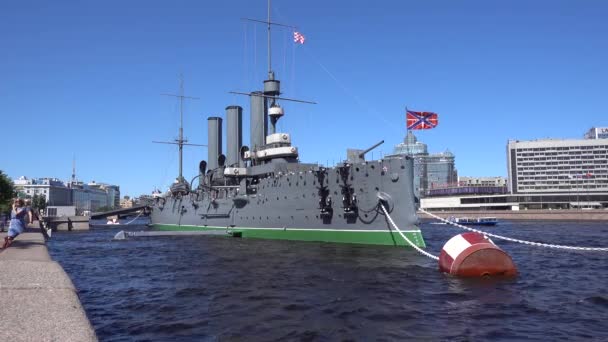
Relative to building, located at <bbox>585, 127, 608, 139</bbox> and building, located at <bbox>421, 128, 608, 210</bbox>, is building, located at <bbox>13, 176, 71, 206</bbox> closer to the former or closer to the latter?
building, located at <bbox>421, 128, 608, 210</bbox>

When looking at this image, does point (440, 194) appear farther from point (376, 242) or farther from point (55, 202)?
point (55, 202)

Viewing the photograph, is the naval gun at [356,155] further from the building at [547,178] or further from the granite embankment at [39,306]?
the building at [547,178]

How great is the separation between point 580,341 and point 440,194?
12335 cm

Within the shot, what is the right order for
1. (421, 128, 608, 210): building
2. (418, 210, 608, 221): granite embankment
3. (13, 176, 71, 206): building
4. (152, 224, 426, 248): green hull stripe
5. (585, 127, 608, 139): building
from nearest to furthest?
(152, 224, 426, 248): green hull stripe < (418, 210, 608, 221): granite embankment < (421, 128, 608, 210): building < (585, 127, 608, 139): building < (13, 176, 71, 206): building

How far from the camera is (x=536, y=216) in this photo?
7894cm

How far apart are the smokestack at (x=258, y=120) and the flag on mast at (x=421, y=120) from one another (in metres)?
15.8

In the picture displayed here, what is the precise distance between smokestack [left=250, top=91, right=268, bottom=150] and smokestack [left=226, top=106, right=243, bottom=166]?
3858mm

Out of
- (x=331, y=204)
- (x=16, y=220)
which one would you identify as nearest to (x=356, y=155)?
(x=331, y=204)

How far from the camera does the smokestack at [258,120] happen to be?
121 ft

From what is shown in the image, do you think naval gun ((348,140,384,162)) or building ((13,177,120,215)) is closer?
naval gun ((348,140,384,162))

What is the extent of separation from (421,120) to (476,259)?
1231cm

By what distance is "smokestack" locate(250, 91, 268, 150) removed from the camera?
36.8m

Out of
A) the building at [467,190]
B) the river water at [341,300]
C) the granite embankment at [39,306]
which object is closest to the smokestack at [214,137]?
the river water at [341,300]

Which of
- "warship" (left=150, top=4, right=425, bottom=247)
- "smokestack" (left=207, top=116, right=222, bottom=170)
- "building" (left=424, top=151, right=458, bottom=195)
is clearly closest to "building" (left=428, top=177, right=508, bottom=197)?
"building" (left=424, top=151, right=458, bottom=195)
